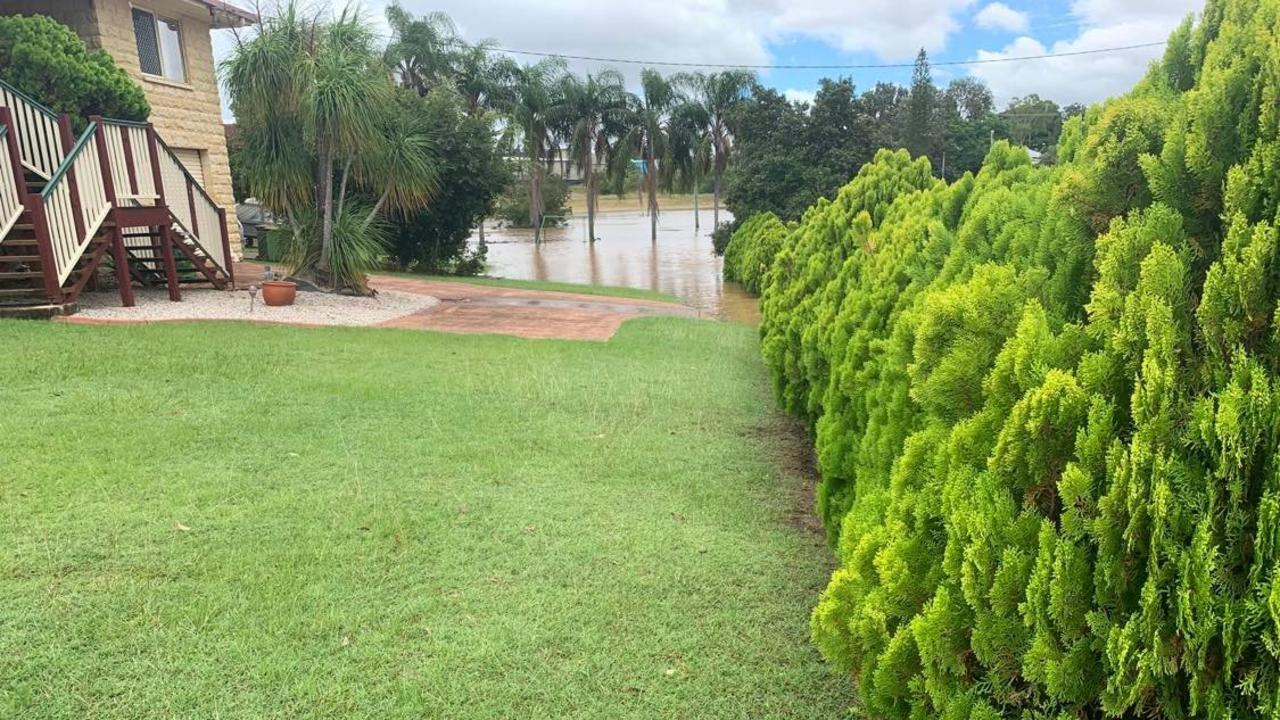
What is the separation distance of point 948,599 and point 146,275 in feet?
42.8

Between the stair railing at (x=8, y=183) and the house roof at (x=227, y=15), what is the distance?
905 centimetres

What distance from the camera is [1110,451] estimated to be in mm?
1487

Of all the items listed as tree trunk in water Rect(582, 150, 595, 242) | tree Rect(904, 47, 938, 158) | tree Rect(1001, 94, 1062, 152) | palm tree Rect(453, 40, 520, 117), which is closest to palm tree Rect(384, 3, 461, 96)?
palm tree Rect(453, 40, 520, 117)

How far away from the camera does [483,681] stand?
2.49 metres

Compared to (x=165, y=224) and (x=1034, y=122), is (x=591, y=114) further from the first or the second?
(x=1034, y=122)

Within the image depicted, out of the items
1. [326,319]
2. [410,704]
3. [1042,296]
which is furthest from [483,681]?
[326,319]

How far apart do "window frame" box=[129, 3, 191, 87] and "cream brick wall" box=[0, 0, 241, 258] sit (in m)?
0.03

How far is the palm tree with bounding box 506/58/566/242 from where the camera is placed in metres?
33.8

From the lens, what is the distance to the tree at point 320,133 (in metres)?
11.4

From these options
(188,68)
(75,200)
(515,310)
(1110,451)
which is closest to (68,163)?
(75,200)

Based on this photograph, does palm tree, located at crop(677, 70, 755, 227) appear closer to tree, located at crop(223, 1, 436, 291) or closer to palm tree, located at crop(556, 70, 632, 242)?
palm tree, located at crop(556, 70, 632, 242)

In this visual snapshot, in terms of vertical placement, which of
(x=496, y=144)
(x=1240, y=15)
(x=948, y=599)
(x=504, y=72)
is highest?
(x=504, y=72)

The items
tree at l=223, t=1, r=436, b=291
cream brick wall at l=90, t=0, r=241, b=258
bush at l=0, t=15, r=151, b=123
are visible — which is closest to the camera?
bush at l=0, t=15, r=151, b=123

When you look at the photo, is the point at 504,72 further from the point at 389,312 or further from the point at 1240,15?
the point at 1240,15
